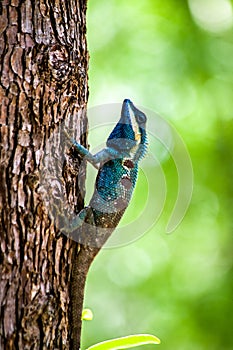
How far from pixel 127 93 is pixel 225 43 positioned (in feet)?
5.14

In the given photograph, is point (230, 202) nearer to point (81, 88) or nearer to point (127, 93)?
point (127, 93)

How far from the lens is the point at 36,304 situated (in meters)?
2.40

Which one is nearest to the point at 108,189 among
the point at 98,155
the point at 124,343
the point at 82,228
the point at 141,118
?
the point at 98,155

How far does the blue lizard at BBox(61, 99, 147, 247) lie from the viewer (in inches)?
115

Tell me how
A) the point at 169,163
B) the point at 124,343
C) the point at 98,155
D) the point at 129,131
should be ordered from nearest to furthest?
the point at 124,343, the point at 98,155, the point at 129,131, the point at 169,163

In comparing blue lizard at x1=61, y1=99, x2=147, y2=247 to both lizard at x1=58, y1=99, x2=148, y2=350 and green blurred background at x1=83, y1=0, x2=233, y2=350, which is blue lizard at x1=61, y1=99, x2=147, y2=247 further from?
→ green blurred background at x1=83, y1=0, x2=233, y2=350

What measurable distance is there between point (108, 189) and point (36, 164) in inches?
25.2

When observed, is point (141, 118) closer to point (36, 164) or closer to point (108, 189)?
point (108, 189)

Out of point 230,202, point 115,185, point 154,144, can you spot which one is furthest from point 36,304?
point 230,202

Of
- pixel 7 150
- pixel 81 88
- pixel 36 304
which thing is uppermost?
pixel 81 88

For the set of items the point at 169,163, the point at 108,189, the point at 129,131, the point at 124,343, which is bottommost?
the point at 124,343

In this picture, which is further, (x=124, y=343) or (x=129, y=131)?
(x=129, y=131)

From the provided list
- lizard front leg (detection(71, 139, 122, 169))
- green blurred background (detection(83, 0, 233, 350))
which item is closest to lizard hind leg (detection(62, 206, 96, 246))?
lizard front leg (detection(71, 139, 122, 169))

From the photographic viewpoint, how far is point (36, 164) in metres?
2.49
